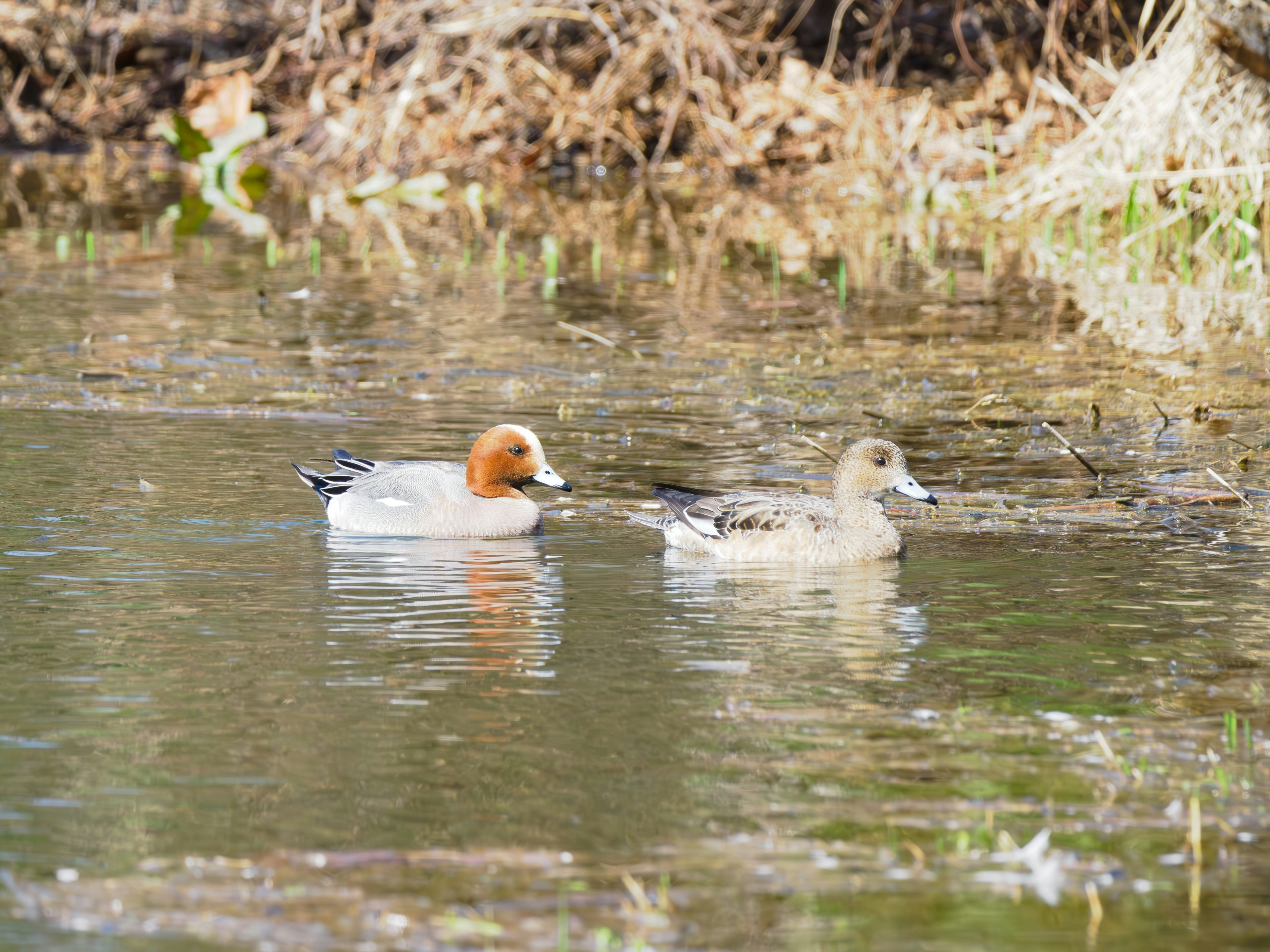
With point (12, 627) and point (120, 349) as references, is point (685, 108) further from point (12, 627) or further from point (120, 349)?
point (12, 627)

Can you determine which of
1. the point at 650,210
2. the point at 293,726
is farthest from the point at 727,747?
the point at 650,210

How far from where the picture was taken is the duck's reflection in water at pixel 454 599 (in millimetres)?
5980

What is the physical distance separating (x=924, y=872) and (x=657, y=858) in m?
0.60

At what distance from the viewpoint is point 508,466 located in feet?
26.9

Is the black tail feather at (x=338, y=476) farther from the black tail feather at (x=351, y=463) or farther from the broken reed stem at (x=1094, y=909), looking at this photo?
the broken reed stem at (x=1094, y=909)

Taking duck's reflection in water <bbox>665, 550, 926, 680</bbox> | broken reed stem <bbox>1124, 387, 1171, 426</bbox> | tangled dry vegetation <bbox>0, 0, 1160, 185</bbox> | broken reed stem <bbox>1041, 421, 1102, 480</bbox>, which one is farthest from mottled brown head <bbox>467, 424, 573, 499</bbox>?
tangled dry vegetation <bbox>0, 0, 1160, 185</bbox>

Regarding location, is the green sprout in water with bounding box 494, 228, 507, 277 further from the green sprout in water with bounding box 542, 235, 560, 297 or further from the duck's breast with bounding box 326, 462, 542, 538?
the duck's breast with bounding box 326, 462, 542, 538

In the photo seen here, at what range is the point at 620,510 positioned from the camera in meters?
8.20

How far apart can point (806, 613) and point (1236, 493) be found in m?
2.44

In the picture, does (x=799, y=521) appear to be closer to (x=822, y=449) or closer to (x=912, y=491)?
(x=912, y=491)

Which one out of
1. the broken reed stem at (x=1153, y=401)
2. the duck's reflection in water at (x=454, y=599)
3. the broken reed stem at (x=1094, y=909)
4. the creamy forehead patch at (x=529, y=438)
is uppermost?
the broken reed stem at (x=1153, y=401)

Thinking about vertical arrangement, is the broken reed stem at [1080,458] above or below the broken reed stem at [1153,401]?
below

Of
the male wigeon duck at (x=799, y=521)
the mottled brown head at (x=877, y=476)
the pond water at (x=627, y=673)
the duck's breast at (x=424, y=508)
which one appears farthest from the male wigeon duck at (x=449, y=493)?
the mottled brown head at (x=877, y=476)

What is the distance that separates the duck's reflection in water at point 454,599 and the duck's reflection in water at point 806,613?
537mm
